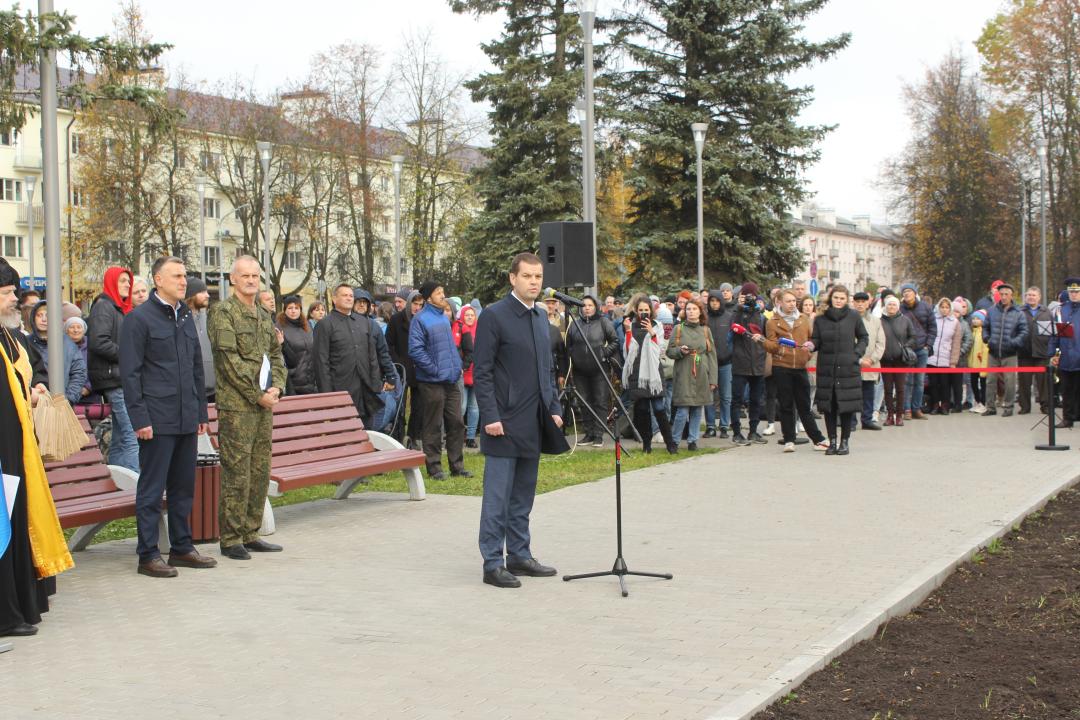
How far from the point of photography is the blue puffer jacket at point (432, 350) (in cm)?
1206

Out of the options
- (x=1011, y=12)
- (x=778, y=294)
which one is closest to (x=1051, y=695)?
(x=778, y=294)

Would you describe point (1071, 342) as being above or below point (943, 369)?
above

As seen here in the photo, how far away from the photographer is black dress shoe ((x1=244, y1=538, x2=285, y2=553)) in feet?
28.1

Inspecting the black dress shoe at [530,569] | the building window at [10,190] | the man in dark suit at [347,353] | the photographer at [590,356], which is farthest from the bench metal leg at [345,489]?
the building window at [10,190]

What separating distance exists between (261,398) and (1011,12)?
51.5 m

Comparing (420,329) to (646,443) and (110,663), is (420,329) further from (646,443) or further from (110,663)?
(110,663)

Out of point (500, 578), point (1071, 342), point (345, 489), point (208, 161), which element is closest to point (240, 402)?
point (500, 578)

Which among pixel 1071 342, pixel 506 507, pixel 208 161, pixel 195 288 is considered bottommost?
pixel 506 507

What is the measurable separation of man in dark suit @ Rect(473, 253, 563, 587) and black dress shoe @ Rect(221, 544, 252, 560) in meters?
1.81

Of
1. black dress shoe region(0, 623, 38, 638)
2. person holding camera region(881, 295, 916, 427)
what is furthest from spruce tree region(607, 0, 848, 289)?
black dress shoe region(0, 623, 38, 638)

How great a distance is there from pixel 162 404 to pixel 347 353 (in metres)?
4.80

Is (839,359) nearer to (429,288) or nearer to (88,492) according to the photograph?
(429,288)

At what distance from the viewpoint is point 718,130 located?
3441 centimetres

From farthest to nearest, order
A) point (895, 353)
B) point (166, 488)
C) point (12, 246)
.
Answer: point (12, 246)
point (895, 353)
point (166, 488)
